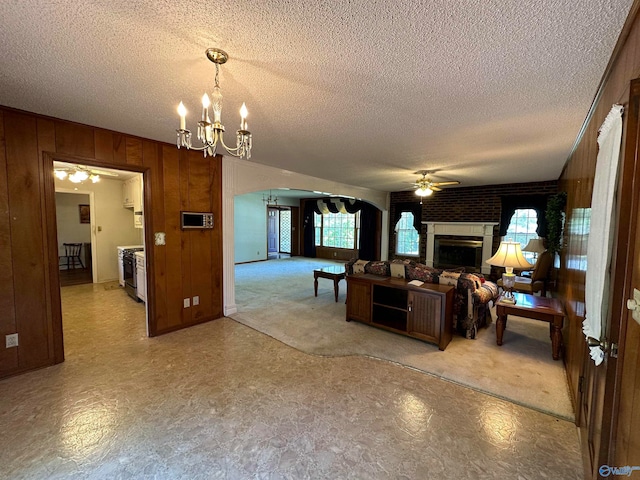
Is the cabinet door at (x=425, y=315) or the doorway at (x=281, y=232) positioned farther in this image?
the doorway at (x=281, y=232)

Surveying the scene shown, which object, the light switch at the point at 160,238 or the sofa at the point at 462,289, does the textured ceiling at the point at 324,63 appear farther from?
the sofa at the point at 462,289

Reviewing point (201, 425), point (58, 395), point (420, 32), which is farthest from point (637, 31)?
point (58, 395)

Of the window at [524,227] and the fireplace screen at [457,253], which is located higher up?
the window at [524,227]

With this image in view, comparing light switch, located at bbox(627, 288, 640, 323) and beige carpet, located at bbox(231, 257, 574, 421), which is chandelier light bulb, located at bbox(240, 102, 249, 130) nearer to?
light switch, located at bbox(627, 288, 640, 323)

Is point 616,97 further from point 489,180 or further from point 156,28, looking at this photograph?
point 489,180

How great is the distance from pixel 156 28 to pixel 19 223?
7.79 feet

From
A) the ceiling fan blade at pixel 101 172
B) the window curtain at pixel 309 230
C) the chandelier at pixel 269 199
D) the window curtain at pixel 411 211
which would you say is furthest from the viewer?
the window curtain at pixel 309 230

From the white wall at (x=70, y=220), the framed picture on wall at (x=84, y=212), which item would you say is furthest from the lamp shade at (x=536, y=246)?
the white wall at (x=70, y=220)

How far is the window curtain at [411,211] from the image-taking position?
7.63 m

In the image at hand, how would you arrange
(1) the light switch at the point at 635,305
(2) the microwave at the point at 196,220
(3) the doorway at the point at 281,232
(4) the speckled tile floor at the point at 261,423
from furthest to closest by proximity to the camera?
(3) the doorway at the point at 281,232
(2) the microwave at the point at 196,220
(4) the speckled tile floor at the point at 261,423
(1) the light switch at the point at 635,305

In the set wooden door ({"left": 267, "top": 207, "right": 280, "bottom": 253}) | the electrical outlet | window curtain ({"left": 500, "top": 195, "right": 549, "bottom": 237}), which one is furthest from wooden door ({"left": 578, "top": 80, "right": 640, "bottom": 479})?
wooden door ({"left": 267, "top": 207, "right": 280, "bottom": 253})

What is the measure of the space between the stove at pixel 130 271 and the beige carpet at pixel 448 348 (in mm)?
1820

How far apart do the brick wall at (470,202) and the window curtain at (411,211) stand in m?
0.11

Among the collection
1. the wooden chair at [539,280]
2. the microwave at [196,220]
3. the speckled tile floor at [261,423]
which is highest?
the microwave at [196,220]
